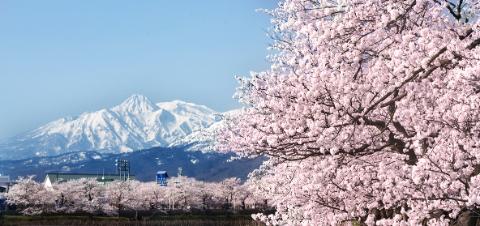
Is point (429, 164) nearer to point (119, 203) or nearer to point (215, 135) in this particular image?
point (215, 135)

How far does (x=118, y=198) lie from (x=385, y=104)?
86.8 metres

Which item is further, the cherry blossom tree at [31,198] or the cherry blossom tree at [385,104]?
the cherry blossom tree at [31,198]

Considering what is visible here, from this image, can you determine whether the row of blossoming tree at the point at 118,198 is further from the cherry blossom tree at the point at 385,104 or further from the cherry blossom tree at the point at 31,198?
the cherry blossom tree at the point at 385,104

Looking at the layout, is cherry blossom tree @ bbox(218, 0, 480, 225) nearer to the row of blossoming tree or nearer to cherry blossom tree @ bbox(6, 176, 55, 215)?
the row of blossoming tree

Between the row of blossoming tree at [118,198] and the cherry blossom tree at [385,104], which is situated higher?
the row of blossoming tree at [118,198]

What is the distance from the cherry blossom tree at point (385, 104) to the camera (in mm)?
9664

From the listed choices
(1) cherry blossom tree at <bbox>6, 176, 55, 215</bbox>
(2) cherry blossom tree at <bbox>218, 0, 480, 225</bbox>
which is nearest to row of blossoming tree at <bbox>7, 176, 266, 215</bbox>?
(1) cherry blossom tree at <bbox>6, 176, 55, 215</bbox>

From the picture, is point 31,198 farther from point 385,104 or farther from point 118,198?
point 385,104

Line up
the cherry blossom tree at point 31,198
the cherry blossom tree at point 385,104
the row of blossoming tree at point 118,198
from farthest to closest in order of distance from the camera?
the row of blossoming tree at point 118,198
the cherry blossom tree at point 31,198
the cherry blossom tree at point 385,104

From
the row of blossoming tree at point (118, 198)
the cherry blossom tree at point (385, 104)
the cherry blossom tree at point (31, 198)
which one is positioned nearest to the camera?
the cherry blossom tree at point (385, 104)

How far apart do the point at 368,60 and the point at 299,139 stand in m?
2.63

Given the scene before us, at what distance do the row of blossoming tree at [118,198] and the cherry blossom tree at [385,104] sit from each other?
73664 mm

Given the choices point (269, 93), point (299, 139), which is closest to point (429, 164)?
point (299, 139)

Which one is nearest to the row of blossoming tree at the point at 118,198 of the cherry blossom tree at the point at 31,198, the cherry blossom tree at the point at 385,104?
the cherry blossom tree at the point at 31,198
